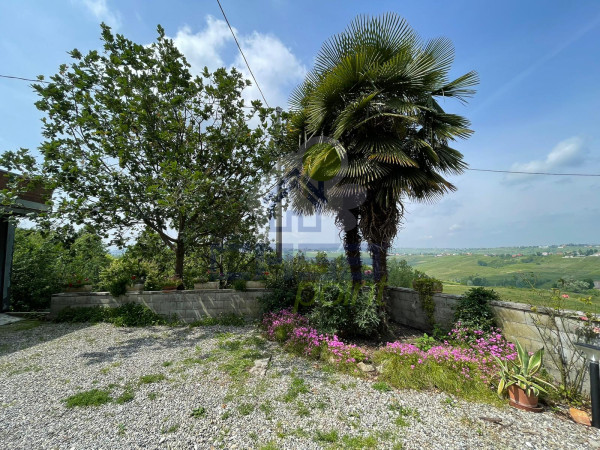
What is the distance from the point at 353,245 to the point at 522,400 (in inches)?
139

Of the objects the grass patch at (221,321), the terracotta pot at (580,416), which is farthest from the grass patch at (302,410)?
the grass patch at (221,321)

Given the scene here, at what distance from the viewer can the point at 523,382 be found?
10.1 ft

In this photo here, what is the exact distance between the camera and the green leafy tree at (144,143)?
228 inches

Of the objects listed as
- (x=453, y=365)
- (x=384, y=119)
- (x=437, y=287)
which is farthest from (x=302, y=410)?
(x=384, y=119)

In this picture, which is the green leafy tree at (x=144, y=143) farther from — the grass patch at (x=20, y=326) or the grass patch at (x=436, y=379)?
the grass patch at (x=436, y=379)

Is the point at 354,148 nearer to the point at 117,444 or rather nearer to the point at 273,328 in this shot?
the point at 273,328

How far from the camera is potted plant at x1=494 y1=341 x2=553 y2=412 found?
305cm

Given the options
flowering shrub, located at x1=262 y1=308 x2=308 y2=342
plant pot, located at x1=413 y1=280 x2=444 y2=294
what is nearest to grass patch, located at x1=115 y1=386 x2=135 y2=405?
flowering shrub, located at x1=262 y1=308 x2=308 y2=342

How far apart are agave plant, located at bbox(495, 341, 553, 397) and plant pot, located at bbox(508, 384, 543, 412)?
1.6 inches

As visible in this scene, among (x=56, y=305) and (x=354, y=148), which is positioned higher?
(x=354, y=148)

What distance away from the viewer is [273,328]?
223 inches

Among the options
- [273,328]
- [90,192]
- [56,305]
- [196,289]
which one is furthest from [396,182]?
[56,305]

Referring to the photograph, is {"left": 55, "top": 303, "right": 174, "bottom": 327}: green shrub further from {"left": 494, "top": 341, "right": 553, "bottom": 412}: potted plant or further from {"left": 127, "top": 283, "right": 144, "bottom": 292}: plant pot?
{"left": 494, "top": 341, "right": 553, "bottom": 412}: potted plant

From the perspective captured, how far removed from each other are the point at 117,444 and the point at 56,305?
22.9 ft
